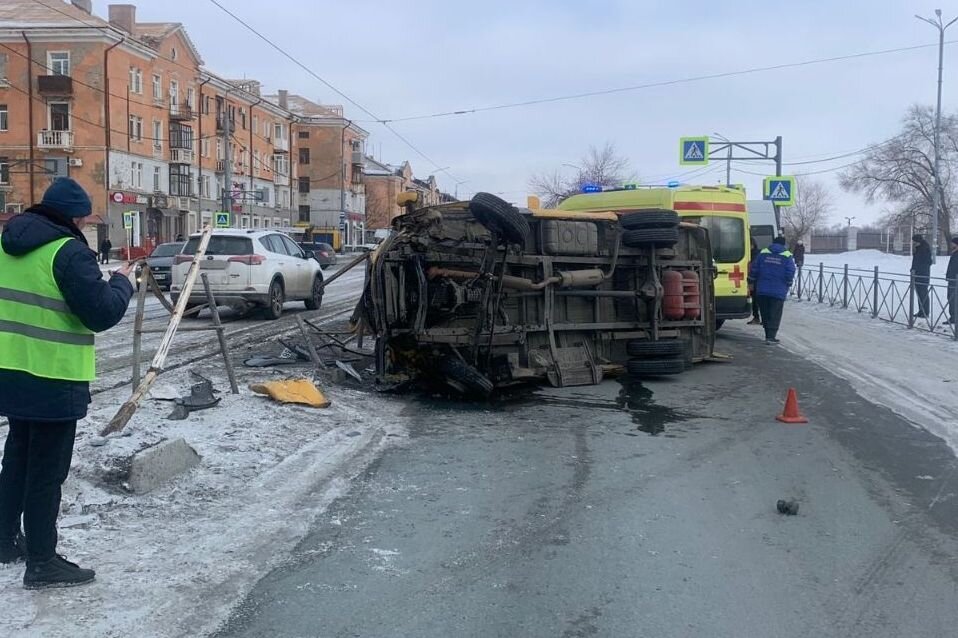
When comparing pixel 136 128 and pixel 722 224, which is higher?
pixel 136 128

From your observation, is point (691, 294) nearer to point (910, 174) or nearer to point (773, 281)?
point (773, 281)

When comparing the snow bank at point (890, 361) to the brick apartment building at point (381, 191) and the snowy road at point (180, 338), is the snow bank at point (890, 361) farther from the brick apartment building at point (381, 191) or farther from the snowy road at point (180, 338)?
the brick apartment building at point (381, 191)

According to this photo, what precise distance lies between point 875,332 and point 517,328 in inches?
457

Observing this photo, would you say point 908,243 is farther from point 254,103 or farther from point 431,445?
point 431,445

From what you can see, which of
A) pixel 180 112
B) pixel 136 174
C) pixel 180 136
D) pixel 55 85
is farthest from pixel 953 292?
pixel 180 136

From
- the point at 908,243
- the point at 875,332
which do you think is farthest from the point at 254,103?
the point at 875,332

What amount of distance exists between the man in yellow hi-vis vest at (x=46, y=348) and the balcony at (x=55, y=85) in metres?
54.4

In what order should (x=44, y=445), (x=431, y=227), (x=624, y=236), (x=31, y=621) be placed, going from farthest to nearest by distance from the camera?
1. (x=624, y=236)
2. (x=431, y=227)
3. (x=44, y=445)
4. (x=31, y=621)

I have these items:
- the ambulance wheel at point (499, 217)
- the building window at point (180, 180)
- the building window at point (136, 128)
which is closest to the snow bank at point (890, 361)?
the ambulance wheel at point (499, 217)

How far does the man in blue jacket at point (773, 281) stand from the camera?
621 inches

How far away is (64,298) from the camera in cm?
424

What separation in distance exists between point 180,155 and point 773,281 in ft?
178

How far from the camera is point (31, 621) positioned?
4027mm

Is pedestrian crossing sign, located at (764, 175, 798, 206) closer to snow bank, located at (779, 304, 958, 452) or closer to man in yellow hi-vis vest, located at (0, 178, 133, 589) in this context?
snow bank, located at (779, 304, 958, 452)
